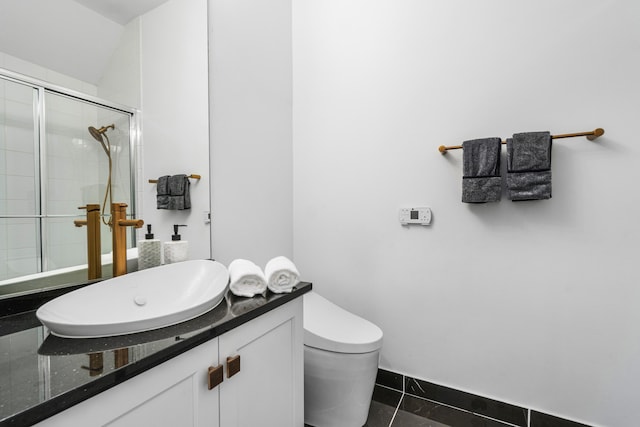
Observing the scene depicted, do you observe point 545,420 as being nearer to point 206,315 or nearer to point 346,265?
point 346,265

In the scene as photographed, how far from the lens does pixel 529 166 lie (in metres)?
1.37

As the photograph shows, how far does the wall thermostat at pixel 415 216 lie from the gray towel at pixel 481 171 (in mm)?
223

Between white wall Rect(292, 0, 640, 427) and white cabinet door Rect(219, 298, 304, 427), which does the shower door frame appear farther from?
white wall Rect(292, 0, 640, 427)

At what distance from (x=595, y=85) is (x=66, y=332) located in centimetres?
205

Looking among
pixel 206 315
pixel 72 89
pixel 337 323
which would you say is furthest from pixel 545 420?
pixel 72 89

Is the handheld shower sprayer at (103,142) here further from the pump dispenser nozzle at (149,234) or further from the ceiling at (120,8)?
the ceiling at (120,8)

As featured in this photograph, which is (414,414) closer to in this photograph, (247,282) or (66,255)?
(247,282)

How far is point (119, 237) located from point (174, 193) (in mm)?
350

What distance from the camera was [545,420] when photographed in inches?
57.0

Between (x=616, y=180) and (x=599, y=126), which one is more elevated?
(x=599, y=126)

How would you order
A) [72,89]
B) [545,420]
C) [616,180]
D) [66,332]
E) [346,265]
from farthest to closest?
1. [346,265]
2. [545,420]
3. [616,180]
4. [72,89]
5. [66,332]

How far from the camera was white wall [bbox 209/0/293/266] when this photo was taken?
1676mm

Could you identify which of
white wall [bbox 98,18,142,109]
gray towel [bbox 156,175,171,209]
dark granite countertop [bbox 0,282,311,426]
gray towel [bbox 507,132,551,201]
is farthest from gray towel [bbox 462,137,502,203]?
white wall [bbox 98,18,142,109]

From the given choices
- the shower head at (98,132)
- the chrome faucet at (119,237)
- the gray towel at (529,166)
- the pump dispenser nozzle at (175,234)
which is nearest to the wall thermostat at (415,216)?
the gray towel at (529,166)
